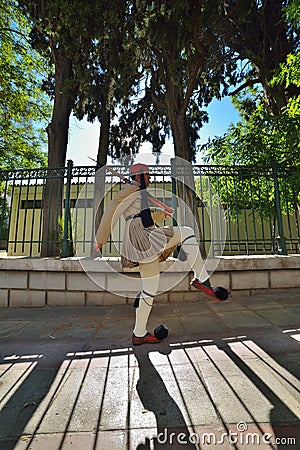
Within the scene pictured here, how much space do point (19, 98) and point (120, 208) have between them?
32.5ft

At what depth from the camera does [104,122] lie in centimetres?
713

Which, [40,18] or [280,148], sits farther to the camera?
[280,148]

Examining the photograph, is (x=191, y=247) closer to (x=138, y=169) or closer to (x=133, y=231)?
(x=133, y=231)

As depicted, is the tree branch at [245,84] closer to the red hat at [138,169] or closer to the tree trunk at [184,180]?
the tree trunk at [184,180]

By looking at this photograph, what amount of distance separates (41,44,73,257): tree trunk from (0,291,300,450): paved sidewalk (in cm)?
218

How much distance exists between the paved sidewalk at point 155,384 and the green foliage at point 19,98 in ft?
30.7

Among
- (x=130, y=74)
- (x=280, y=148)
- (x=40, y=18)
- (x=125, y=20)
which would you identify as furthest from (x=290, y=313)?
(x=40, y=18)

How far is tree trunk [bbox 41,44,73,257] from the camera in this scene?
4.94 metres

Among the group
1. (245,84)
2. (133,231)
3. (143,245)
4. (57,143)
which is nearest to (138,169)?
(133,231)

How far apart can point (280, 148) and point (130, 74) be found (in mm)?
3936

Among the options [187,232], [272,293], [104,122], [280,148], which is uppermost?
[104,122]

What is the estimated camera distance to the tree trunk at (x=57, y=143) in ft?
16.2

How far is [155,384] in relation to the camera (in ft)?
5.59

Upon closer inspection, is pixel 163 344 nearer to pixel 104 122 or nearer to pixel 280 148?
pixel 280 148
